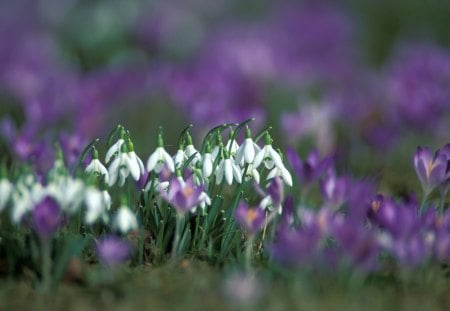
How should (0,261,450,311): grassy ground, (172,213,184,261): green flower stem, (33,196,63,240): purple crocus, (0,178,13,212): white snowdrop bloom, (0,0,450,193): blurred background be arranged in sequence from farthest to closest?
(0,0,450,193): blurred background → (172,213,184,261): green flower stem → (0,178,13,212): white snowdrop bloom → (33,196,63,240): purple crocus → (0,261,450,311): grassy ground

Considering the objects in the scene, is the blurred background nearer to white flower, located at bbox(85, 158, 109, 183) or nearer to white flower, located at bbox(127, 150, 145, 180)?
white flower, located at bbox(85, 158, 109, 183)

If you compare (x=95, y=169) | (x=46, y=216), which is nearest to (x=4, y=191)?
(x=46, y=216)

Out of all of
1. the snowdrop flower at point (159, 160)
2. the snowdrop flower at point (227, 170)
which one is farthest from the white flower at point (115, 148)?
the snowdrop flower at point (227, 170)

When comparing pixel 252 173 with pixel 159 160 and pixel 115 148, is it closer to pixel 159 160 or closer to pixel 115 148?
pixel 159 160

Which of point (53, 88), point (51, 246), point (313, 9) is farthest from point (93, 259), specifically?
point (313, 9)

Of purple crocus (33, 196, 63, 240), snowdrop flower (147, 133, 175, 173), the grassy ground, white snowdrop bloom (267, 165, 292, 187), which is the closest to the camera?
the grassy ground

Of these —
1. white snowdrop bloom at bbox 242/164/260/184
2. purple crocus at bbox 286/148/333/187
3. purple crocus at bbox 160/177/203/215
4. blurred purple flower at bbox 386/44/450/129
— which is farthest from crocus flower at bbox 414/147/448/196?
blurred purple flower at bbox 386/44/450/129

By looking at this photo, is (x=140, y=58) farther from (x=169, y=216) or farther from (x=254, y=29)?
(x=169, y=216)
